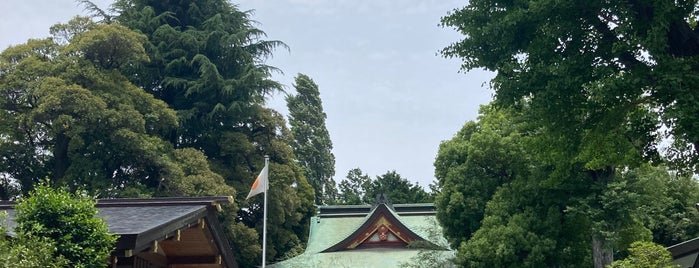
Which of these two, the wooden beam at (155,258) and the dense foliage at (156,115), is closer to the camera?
the wooden beam at (155,258)

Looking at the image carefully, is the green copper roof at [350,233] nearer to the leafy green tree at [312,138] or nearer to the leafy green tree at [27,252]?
the leafy green tree at [312,138]

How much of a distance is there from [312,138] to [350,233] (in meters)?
16.5

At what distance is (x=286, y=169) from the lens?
27906 mm

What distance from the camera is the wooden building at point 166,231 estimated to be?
8.99 m

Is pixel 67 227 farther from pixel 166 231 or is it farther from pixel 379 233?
pixel 379 233

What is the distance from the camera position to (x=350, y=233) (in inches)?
1078

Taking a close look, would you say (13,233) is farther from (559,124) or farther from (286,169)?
(286,169)

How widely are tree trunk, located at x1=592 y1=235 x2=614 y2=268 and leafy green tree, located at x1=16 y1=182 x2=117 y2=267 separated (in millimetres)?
13915

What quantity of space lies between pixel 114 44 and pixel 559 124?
1842 cm

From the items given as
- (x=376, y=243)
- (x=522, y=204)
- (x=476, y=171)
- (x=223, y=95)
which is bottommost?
(x=376, y=243)

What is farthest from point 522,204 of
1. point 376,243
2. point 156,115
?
point 156,115

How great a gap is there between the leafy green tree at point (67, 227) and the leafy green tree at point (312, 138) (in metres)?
32.2

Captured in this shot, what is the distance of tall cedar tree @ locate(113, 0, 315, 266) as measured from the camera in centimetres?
2781

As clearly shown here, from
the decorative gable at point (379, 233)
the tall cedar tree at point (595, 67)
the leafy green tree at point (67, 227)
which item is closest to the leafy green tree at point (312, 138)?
the decorative gable at point (379, 233)
